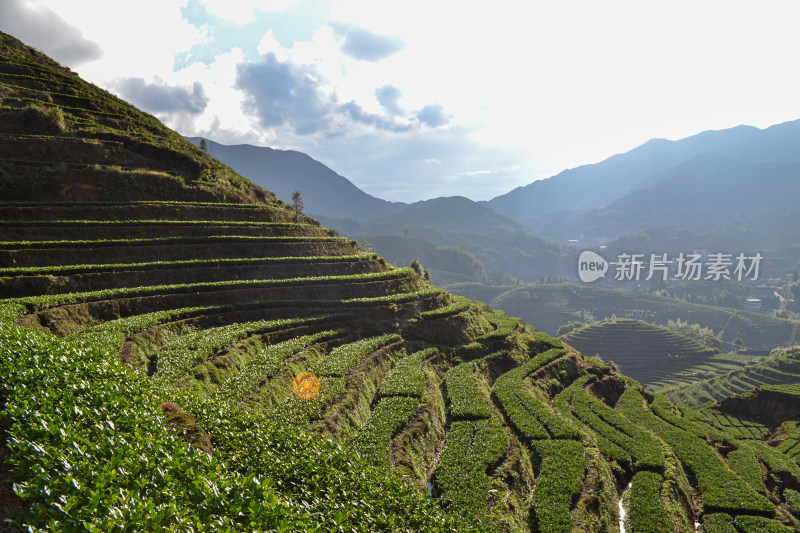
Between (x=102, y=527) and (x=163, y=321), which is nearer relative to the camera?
(x=102, y=527)

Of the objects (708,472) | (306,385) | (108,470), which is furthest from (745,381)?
(108,470)

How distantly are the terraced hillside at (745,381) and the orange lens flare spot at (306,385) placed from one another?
112924 mm

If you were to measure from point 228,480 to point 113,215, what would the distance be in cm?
4898

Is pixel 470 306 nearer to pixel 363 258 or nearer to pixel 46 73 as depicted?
pixel 363 258

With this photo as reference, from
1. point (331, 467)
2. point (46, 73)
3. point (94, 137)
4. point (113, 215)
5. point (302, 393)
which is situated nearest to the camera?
point (331, 467)

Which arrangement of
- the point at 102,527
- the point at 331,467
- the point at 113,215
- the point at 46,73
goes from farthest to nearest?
the point at 46,73
the point at 113,215
the point at 331,467
the point at 102,527

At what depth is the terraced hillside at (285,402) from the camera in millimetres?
9586

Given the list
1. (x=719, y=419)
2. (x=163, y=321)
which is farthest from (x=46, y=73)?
(x=719, y=419)

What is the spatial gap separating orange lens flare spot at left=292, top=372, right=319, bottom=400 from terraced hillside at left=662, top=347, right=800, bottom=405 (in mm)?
112924

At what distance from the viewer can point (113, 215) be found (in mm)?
46156

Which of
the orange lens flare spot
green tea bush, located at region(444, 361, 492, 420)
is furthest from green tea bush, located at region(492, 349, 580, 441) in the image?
the orange lens flare spot

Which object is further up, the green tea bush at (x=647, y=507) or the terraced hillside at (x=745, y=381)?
the green tea bush at (x=647, y=507)

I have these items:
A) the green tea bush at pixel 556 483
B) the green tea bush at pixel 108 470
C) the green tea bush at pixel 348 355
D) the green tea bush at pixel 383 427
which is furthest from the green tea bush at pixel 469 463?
the green tea bush at pixel 108 470

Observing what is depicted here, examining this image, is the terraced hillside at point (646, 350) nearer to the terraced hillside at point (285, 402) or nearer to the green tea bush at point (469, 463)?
the terraced hillside at point (285, 402)
